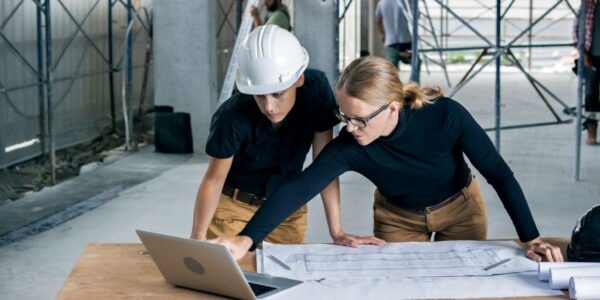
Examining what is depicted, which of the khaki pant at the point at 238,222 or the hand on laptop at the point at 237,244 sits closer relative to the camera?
the hand on laptop at the point at 237,244

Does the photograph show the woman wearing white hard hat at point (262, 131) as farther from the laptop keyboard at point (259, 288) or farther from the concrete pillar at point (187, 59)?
the concrete pillar at point (187, 59)

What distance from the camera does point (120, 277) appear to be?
9.27 ft

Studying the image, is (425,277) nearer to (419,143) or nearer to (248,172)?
(419,143)

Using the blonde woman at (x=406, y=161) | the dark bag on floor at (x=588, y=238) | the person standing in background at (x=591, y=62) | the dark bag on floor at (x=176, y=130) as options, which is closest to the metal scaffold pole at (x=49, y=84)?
the dark bag on floor at (x=176, y=130)

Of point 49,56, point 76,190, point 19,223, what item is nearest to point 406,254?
point 19,223

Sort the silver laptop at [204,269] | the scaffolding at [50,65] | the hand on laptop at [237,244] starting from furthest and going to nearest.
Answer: the scaffolding at [50,65] < the hand on laptop at [237,244] < the silver laptop at [204,269]

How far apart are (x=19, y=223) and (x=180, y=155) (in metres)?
2.85

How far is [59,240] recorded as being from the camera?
20.8 ft

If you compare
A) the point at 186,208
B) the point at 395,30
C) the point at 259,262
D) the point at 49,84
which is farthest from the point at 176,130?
the point at 259,262

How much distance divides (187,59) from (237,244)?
21.7 feet

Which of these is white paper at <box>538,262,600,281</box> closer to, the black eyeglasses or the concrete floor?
the black eyeglasses

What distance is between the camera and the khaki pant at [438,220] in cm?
354

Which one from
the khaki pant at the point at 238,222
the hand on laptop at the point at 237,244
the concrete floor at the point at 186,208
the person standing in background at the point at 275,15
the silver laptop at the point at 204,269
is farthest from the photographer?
the person standing in background at the point at 275,15

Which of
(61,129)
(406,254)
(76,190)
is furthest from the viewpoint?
(61,129)
